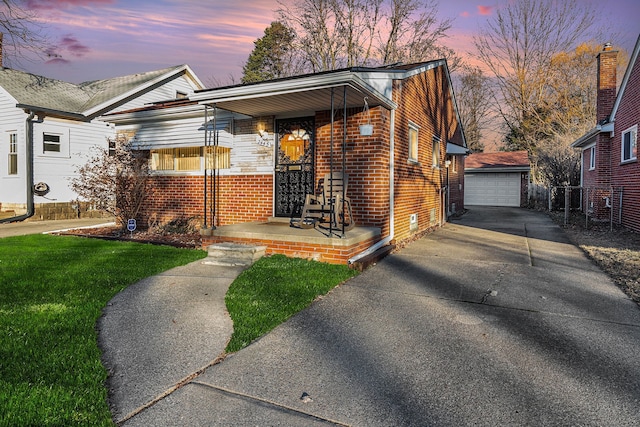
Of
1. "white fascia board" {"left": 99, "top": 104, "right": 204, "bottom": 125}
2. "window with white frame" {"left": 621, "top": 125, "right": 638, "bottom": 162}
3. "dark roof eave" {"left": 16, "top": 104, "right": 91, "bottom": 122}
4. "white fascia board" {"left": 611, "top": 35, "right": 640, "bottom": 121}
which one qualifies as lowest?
"window with white frame" {"left": 621, "top": 125, "right": 638, "bottom": 162}

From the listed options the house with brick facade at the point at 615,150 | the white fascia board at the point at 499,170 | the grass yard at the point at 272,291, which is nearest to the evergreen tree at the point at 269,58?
the white fascia board at the point at 499,170

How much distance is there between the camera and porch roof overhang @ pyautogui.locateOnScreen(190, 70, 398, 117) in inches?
246

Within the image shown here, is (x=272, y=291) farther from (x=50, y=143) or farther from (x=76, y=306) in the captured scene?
(x=50, y=143)

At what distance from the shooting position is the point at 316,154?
8.34 metres

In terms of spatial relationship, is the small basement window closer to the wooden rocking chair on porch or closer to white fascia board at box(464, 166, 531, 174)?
the wooden rocking chair on porch

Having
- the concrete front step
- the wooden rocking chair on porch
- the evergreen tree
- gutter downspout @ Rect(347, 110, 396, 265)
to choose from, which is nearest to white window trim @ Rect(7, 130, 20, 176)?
the concrete front step

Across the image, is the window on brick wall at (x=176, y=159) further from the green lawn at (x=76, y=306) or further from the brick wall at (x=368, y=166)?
the brick wall at (x=368, y=166)

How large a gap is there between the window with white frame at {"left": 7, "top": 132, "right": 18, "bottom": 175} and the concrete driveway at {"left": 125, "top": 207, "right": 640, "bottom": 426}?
1510cm

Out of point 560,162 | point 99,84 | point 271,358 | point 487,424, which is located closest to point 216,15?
point 99,84

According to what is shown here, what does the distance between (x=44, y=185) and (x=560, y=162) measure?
23.3m

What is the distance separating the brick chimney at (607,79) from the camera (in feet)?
A: 50.4

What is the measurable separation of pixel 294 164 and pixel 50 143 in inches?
441

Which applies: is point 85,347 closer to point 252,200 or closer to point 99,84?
point 252,200

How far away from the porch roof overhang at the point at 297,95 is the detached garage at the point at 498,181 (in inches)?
783
